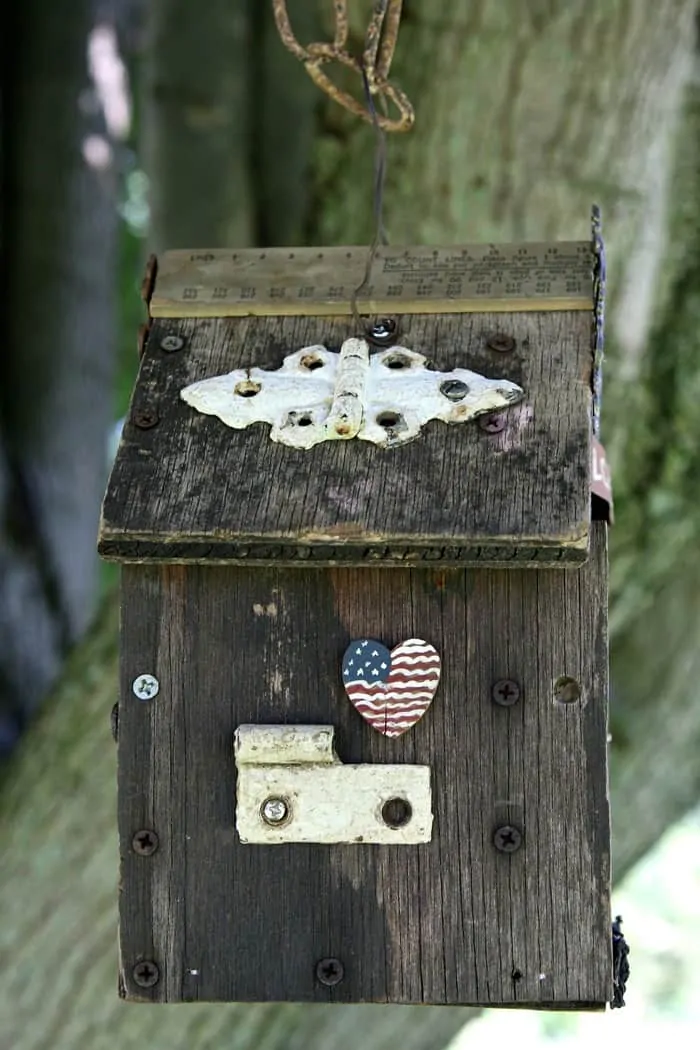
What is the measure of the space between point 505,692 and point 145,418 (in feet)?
1.69

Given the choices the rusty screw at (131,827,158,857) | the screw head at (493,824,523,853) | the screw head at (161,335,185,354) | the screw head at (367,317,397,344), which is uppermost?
the screw head at (367,317,397,344)

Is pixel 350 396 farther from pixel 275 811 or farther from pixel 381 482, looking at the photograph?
pixel 275 811

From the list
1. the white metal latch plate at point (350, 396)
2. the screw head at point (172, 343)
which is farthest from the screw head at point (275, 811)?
the screw head at point (172, 343)

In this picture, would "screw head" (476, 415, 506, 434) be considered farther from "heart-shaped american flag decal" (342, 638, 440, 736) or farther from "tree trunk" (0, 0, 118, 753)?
"tree trunk" (0, 0, 118, 753)

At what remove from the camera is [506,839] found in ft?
5.69

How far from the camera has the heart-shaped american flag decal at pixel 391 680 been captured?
170 centimetres

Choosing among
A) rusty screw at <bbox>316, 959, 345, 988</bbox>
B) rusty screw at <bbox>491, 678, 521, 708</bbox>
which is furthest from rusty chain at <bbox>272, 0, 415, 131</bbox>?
rusty screw at <bbox>316, 959, 345, 988</bbox>

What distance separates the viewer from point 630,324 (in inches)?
113

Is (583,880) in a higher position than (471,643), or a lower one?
lower

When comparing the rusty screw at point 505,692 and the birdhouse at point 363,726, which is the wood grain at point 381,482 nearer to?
the birdhouse at point 363,726

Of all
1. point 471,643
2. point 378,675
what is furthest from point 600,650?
point 378,675

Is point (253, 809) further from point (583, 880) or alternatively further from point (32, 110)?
point (32, 110)

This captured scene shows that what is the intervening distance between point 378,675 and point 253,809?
212 millimetres

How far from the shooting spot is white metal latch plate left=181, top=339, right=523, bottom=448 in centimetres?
172
